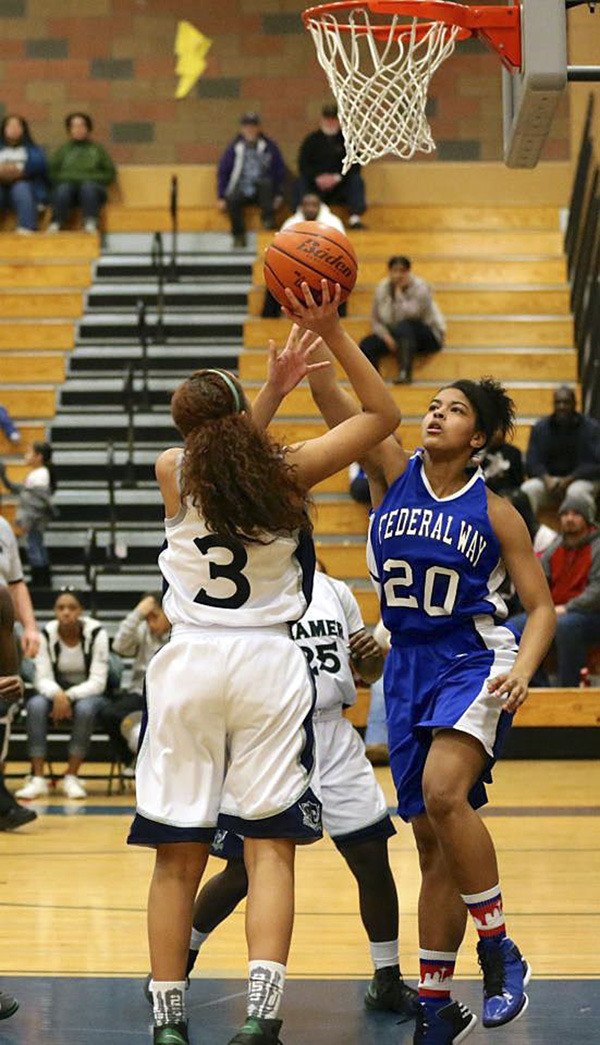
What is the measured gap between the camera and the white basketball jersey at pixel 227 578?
4133mm

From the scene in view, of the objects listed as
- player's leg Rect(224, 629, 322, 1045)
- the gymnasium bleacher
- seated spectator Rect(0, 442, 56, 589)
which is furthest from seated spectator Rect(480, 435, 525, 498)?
player's leg Rect(224, 629, 322, 1045)

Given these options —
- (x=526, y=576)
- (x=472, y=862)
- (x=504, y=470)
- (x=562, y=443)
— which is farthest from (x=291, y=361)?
(x=562, y=443)

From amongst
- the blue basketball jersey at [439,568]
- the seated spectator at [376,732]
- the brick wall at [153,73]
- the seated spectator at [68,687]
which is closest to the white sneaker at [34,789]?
the seated spectator at [68,687]

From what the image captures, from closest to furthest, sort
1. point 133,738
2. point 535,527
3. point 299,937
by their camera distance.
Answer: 1. point 299,937
2. point 133,738
3. point 535,527

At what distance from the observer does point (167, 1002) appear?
4.00 m

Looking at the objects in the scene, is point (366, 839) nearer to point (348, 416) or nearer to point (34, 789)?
point (348, 416)

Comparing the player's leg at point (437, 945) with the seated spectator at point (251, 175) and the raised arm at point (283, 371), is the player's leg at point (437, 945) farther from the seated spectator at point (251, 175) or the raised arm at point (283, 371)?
the seated spectator at point (251, 175)

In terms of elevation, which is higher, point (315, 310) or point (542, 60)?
point (542, 60)

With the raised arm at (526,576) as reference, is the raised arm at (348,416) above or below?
above

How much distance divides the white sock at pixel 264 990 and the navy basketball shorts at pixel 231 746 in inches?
12.7

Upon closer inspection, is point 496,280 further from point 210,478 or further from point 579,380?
point 210,478

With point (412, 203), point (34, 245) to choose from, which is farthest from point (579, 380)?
point (34, 245)

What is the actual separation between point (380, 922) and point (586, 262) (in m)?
10.5

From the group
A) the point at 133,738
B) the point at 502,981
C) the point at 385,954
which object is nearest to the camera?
the point at 502,981
